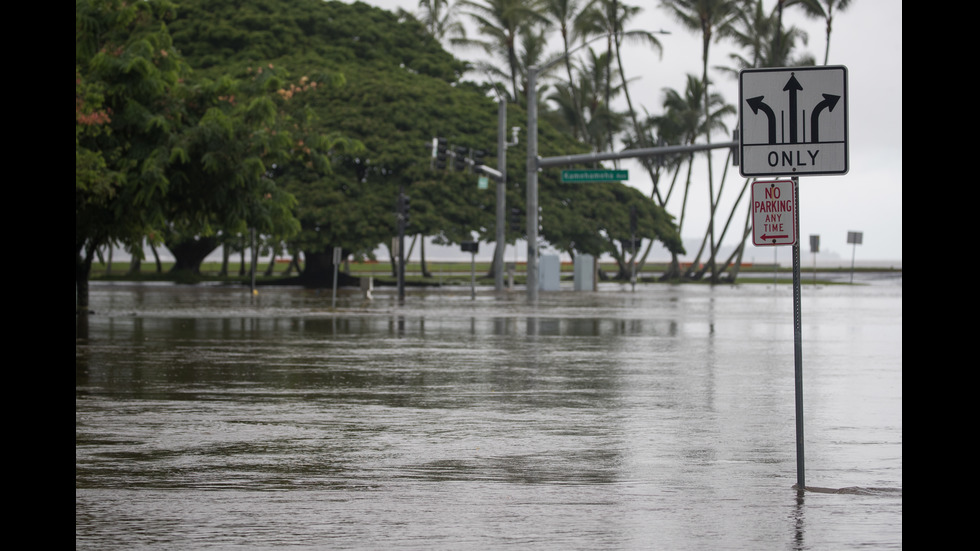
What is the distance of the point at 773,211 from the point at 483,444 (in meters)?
3.23

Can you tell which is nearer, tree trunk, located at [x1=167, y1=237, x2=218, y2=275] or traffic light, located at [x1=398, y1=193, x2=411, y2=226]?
traffic light, located at [x1=398, y1=193, x2=411, y2=226]

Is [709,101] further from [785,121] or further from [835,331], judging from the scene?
[785,121]

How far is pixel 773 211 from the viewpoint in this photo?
28.2ft

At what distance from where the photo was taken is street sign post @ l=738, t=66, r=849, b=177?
828cm

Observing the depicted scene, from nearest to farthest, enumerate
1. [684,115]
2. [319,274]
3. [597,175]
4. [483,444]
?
[483,444] → [597,175] → [319,274] → [684,115]

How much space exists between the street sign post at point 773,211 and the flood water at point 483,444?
1.72 meters

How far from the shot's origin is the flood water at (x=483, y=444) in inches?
276

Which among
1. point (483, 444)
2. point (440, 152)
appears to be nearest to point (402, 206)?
point (440, 152)

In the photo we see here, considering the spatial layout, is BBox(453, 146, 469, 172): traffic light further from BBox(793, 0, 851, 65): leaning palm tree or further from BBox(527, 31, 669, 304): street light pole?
BBox(793, 0, 851, 65): leaning palm tree

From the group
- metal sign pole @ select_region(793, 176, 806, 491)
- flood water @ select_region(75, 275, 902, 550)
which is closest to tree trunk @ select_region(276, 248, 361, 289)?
flood water @ select_region(75, 275, 902, 550)

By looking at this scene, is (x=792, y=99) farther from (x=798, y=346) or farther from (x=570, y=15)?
(x=570, y=15)

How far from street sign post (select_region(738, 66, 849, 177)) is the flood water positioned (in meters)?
2.23
